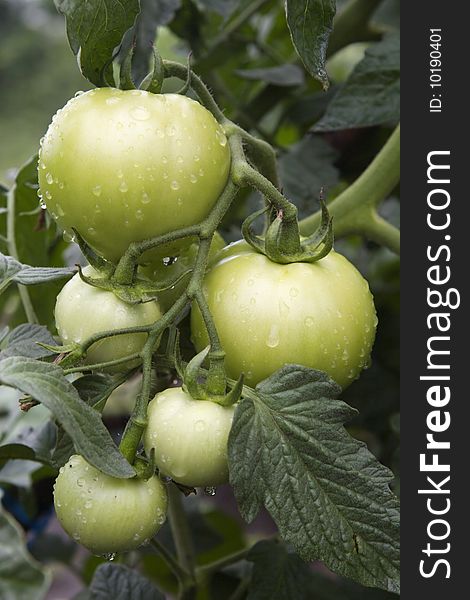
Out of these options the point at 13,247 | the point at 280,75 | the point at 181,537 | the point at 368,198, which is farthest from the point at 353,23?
the point at 181,537

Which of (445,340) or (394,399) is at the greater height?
(445,340)

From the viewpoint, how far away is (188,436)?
379 millimetres

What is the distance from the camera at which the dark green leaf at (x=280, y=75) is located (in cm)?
81

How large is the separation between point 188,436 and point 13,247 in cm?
32

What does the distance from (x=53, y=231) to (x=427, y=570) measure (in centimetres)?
40

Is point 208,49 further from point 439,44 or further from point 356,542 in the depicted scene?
point 356,542

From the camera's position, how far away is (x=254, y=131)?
2.94 feet

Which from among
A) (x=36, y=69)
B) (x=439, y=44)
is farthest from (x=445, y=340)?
(x=36, y=69)

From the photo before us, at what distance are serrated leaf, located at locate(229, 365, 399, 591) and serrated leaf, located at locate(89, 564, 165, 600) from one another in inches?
10.5

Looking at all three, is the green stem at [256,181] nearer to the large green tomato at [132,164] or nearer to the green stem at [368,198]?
the large green tomato at [132,164]

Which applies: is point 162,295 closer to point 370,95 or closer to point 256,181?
point 256,181

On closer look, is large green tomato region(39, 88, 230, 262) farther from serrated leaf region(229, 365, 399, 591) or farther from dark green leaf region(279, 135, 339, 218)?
dark green leaf region(279, 135, 339, 218)

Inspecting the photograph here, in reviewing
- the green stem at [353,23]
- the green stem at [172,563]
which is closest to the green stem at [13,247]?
the green stem at [172,563]

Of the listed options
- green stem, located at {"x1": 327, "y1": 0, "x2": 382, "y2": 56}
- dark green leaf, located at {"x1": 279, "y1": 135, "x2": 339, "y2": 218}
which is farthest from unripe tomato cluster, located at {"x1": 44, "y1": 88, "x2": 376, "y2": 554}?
green stem, located at {"x1": 327, "y1": 0, "x2": 382, "y2": 56}
